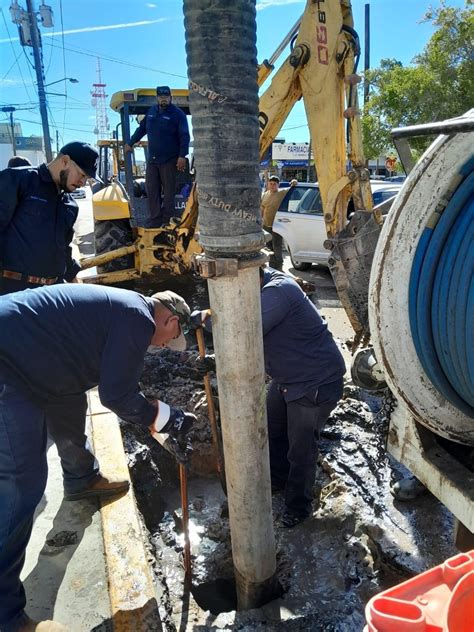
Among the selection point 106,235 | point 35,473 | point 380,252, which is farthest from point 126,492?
point 106,235

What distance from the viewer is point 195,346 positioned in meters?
5.86

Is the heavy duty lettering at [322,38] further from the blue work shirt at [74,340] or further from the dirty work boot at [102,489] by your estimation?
the dirty work boot at [102,489]

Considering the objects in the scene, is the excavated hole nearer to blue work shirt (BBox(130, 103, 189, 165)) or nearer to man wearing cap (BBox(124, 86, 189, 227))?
man wearing cap (BBox(124, 86, 189, 227))

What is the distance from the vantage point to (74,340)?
2502 mm

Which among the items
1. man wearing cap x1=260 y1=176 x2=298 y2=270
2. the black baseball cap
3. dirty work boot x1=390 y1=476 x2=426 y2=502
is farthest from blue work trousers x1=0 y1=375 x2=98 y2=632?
man wearing cap x1=260 y1=176 x2=298 y2=270

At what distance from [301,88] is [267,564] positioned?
4.41 m

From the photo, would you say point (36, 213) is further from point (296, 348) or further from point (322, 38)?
point (322, 38)

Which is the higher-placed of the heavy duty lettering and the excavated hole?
the heavy duty lettering

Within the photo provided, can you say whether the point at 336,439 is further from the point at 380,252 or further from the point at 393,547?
the point at 380,252

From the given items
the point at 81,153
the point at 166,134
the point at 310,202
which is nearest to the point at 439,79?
the point at 310,202

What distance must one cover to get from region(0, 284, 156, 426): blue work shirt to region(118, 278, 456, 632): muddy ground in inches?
49.2

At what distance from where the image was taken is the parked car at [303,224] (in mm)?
9406

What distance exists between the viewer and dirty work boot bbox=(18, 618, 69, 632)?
2.28 metres

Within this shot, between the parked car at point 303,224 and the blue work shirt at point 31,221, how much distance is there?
6.28 m
